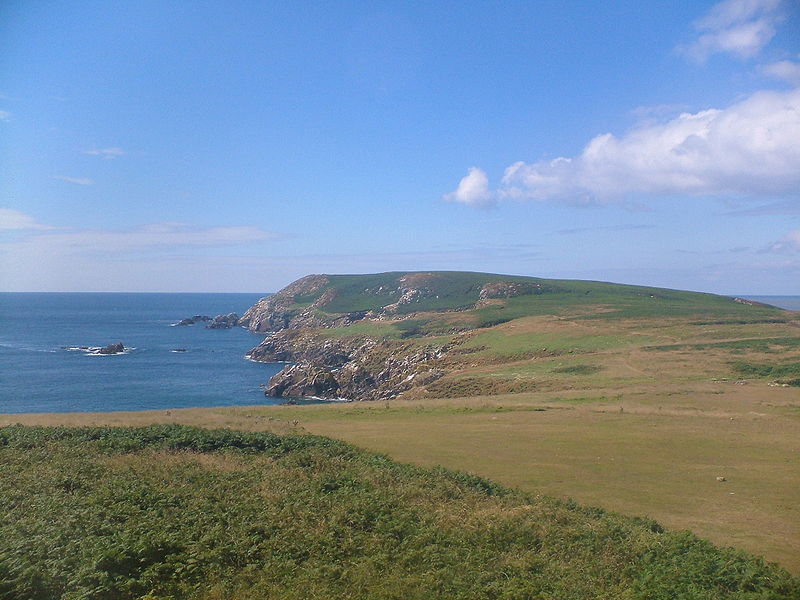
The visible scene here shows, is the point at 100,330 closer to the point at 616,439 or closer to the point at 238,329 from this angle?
the point at 238,329

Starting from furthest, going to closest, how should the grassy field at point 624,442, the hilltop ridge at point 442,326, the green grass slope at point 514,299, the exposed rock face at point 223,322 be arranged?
the exposed rock face at point 223,322 < the green grass slope at point 514,299 < the hilltop ridge at point 442,326 < the grassy field at point 624,442

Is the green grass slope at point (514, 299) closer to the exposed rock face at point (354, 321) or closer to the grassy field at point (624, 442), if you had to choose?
the exposed rock face at point (354, 321)

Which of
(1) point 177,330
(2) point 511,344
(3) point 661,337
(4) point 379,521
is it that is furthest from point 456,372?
(1) point 177,330

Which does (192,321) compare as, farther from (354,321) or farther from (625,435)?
(625,435)

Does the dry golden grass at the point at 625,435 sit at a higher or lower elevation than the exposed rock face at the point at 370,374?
higher

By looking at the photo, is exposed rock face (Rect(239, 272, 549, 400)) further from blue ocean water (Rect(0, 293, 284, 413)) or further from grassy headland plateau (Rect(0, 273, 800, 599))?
grassy headland plateau (Rect(0, 273, 800, 599))

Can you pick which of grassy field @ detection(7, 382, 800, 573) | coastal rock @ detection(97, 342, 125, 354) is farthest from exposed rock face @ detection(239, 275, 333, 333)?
grassy field @ detection(7, 382, 800, 573)

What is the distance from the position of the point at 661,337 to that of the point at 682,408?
39.8m

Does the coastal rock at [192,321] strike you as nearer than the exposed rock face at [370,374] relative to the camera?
No

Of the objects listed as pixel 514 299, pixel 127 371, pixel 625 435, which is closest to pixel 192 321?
pixel 127 371

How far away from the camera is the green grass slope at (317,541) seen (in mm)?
10484

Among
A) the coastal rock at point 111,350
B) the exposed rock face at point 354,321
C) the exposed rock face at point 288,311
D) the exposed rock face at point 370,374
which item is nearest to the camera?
the exposed rock face at point 370,374

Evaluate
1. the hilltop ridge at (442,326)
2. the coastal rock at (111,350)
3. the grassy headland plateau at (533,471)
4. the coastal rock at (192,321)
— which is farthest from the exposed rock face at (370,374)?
the coastal rock at (192,321)

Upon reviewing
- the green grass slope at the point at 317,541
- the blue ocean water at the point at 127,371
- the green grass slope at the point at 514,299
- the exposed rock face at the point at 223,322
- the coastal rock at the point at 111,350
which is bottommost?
the blue ocean water at the point at 127,371
